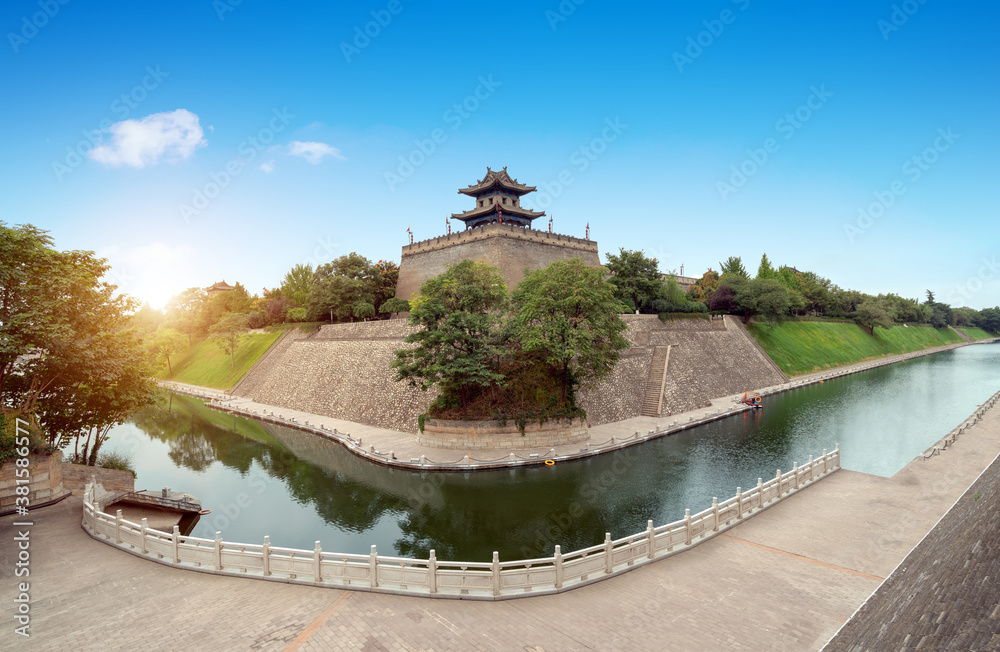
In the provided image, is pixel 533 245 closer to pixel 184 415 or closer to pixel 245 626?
pixel 184 415

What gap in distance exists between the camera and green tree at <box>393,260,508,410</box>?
72.5 feet

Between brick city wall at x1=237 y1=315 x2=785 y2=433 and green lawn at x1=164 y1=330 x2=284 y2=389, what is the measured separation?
2.80 metres

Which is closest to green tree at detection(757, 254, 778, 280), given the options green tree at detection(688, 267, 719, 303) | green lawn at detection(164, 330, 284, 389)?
green tree at detection(688, 267, 719, 303)

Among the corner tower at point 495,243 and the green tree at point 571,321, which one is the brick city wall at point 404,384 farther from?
the corner tower at point 495,243

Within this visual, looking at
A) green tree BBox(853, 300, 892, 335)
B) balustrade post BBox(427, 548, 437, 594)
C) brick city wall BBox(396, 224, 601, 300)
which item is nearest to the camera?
balustrade post BBox(427, 548, 437, 594)

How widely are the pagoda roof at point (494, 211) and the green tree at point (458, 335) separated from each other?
16895 mm

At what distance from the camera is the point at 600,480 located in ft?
62.0

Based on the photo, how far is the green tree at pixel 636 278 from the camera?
40.1 meters

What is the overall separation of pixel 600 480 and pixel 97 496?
15.8 metres

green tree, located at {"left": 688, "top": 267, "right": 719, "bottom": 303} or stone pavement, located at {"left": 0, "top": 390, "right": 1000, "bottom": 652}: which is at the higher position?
green tree, located at {"left": 688, "top": 267, "right": 719, "bottom": 303}

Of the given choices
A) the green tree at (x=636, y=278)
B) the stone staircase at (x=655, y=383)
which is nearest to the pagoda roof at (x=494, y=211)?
the green tree at (x=636, y=278)

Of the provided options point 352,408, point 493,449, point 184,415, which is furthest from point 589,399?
point 184,415

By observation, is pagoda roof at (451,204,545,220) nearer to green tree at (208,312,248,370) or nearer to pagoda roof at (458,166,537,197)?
pagoda roof at (458,166,537,197)

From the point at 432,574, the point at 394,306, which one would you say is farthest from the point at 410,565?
the point at 394,306
